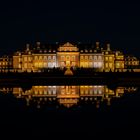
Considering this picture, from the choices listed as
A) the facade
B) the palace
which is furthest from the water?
the facade

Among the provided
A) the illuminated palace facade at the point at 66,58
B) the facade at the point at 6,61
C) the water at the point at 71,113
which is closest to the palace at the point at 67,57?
the illuminated palace facade at the point at 66,58

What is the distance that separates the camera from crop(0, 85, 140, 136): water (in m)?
13.1

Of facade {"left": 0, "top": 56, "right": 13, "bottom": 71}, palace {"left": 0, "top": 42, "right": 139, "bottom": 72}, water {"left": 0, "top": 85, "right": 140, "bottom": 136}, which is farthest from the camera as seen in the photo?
facade {"left": 0, "top": 56, "right": 13, "bottom": 71}

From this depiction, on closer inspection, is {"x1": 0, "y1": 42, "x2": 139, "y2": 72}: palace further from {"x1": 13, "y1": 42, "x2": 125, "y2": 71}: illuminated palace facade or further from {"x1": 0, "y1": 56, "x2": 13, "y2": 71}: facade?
{"x1": 0, "y1": 56, "x2": 13, "y2": 71}: facade

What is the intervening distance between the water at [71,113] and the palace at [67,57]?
49.2m

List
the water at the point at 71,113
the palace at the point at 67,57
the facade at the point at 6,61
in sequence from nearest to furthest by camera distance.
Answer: the water at the point at 71,113 → the palace at the point at 67,57 → the facade at the point at 6,61

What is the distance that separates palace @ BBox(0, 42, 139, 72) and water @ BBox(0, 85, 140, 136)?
1937 inches

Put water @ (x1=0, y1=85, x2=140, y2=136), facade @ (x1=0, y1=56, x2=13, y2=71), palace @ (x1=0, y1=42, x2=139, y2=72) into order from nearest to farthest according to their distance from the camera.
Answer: water @ (x1=0, y1=85, x2=140, y2=136) → palace @ (x1=0, y1=42, x2=139, y2=72) → facade @ (x1=0, y1=56, x2=13, y2=71)

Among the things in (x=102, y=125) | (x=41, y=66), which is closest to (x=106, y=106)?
(x=102, y=125)

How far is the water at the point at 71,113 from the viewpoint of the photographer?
13.1 metres

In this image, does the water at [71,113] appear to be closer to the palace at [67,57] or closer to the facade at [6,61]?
the palace at [67,57]

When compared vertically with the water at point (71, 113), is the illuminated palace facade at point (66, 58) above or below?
above

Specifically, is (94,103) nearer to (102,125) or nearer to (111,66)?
(102,125)

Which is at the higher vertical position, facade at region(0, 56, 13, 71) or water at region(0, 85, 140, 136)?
facade at region(0, 56, 13, 71)
